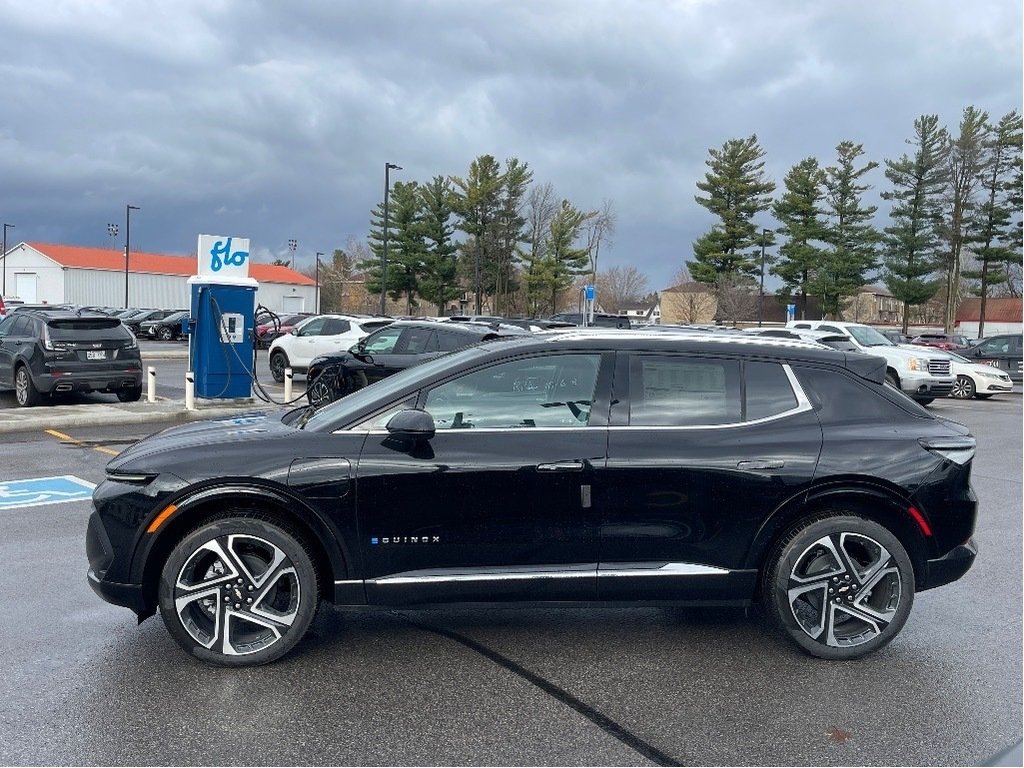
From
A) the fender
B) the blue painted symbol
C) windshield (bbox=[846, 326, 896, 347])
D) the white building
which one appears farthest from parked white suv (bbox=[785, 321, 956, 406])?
the white building

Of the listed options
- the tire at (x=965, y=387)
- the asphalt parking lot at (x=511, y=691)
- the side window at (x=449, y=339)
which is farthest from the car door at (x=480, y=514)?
the tire at (x=965, y=387)

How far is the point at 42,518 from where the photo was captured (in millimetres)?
7059

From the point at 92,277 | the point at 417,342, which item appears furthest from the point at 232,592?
the point at 92,277

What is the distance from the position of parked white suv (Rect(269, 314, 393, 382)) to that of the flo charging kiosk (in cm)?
650

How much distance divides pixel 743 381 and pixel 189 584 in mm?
2851

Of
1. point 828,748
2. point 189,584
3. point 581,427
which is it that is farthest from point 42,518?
point 828,748

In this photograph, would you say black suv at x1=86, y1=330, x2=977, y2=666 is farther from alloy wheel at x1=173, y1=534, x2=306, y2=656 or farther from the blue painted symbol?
the blue painted symbol

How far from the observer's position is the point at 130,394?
48.7 feet

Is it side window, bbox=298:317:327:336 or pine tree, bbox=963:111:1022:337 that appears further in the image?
pine tree, bbox=963:111:1022:337

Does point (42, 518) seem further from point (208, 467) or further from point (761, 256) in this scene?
point (761, 256)

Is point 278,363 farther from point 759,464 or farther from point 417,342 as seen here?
point 759,464

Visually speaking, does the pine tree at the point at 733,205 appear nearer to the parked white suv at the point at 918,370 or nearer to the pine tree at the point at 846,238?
the pine tree at the point at 846,238

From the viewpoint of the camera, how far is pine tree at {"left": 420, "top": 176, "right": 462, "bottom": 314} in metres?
62.3

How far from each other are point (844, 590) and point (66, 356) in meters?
12.8
